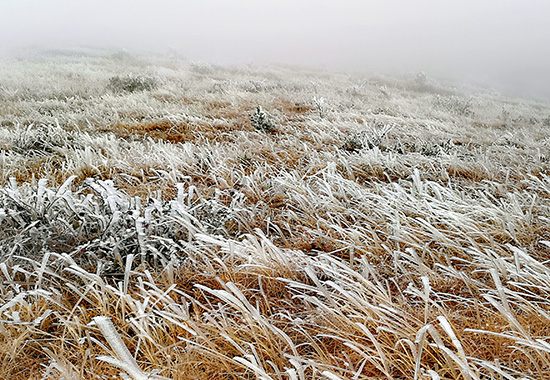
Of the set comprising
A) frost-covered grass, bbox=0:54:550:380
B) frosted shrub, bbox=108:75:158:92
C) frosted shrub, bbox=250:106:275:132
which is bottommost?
frost-covered grass, bbox=0:54:550:380

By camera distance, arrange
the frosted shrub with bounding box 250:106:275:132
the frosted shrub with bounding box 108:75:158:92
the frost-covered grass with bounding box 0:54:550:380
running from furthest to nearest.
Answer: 1. the frosted shrub with bounding box 108:75:158:92
2. the frosted shrub with bounding box 250:106:275:132
3. the frost-covered grass with bounding box 0:54:550:380

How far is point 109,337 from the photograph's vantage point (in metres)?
1.06

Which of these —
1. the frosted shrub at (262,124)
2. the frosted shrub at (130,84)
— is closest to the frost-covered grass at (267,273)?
the frosted shrub at (262,124)

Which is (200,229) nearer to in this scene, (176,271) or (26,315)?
(176,271)

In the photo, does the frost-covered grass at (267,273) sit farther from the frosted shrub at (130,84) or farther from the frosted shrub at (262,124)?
the frosted shrub at (130,84)

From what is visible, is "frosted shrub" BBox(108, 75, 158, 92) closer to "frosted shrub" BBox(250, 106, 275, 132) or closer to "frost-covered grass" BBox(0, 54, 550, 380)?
"frosted shrub" BBox(250, 106, 275, 132)

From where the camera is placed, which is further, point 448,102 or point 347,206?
point 448,102

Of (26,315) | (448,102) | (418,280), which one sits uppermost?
(448,102)

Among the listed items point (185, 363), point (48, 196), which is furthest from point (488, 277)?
point (48, 196)

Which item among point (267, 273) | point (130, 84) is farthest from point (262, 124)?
point (130, 84)

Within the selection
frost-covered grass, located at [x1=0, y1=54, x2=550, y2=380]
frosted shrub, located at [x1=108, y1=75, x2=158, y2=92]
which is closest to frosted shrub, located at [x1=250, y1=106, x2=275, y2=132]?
frost-covered grass, located at [x1=0, y1=54, x2=550, y2=380]

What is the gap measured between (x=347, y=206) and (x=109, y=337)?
2003mm

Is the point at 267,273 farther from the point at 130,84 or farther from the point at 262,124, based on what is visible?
the point at 130,84

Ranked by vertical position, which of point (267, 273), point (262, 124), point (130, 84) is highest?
point (130, 84)
